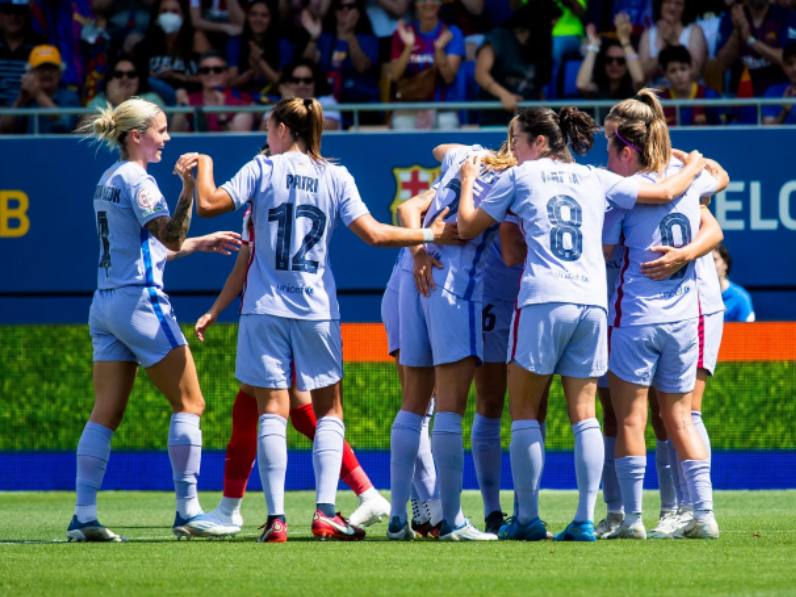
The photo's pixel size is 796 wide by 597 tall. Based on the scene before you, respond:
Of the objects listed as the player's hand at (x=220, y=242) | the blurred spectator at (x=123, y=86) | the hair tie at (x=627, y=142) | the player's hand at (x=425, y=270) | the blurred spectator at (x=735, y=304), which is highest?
the blurred spectator at (x=123, y=86)

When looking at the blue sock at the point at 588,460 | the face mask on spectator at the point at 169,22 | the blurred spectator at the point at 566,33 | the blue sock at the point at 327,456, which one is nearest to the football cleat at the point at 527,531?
the blue sock at the point at 588,460

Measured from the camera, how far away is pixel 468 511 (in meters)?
9.77

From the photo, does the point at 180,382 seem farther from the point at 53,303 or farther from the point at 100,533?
the point at 53,303

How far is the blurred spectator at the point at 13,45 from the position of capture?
1491 centimetres

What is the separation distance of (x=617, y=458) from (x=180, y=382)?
2.18 m

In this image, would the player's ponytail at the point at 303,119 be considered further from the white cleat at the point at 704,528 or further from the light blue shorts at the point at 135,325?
the white cleat at the point at 704,528

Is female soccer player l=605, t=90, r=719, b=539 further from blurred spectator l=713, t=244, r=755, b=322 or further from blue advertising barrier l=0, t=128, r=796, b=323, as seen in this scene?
blue advertising barrier l=0, t=128, r=796, b=323

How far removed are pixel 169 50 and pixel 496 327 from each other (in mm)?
8702

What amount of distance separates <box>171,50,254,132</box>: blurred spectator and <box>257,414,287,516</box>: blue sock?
25.3 ft

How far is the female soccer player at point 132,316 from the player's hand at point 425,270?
1135 millimetres

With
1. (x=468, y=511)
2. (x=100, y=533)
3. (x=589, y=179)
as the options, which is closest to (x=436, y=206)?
(x=589, y=179)

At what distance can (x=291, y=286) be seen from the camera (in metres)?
7.11

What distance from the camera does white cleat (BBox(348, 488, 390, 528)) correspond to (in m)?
7.90

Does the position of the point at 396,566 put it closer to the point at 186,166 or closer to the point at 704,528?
the point at 704,528
